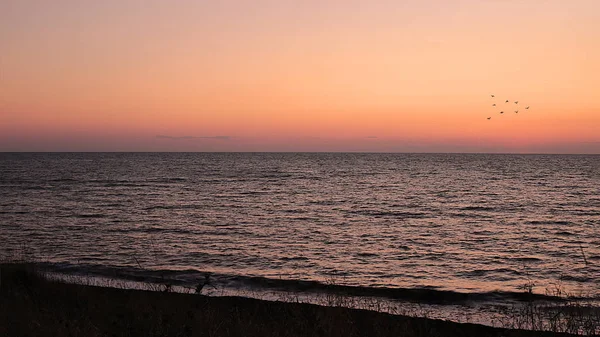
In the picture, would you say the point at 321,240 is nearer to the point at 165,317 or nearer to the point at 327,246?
the point at 327,246

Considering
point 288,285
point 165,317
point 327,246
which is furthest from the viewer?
point 327,246

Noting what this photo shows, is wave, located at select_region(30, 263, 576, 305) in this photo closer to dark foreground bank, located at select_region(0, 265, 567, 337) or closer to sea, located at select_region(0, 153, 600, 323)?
sea, located at select_region(0, 153, 600, 323)

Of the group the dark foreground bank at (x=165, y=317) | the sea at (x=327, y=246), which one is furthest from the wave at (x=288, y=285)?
the dark foreground bank at (x=165, y=317)

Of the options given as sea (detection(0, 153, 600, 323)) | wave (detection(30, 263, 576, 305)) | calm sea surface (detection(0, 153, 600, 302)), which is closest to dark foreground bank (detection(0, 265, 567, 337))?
sea (detection(0, 153, 600, 323))

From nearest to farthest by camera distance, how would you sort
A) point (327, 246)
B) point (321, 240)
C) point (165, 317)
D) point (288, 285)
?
point (165, 317), point (288, 285), point (327, 246), point (321, 240)

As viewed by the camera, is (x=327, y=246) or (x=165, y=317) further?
(x=327, y=246)

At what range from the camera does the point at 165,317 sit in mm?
9945

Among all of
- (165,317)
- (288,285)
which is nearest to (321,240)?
(288,285)

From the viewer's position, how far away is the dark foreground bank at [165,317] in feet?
→ 30.3

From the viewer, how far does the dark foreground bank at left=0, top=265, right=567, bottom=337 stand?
9250 millimetres

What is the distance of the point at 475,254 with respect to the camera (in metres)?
25.0

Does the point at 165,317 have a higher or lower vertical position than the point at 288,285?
higher

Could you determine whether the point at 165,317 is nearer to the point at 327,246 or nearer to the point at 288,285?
the point at 288,285

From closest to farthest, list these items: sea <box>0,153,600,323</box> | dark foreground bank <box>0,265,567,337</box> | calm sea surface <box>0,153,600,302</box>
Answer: dark foreground bank <box>0,265,567,337</box>, sea <box>0,153,600,323</box>, calm sea surface <box>0,153,600,302</box>
